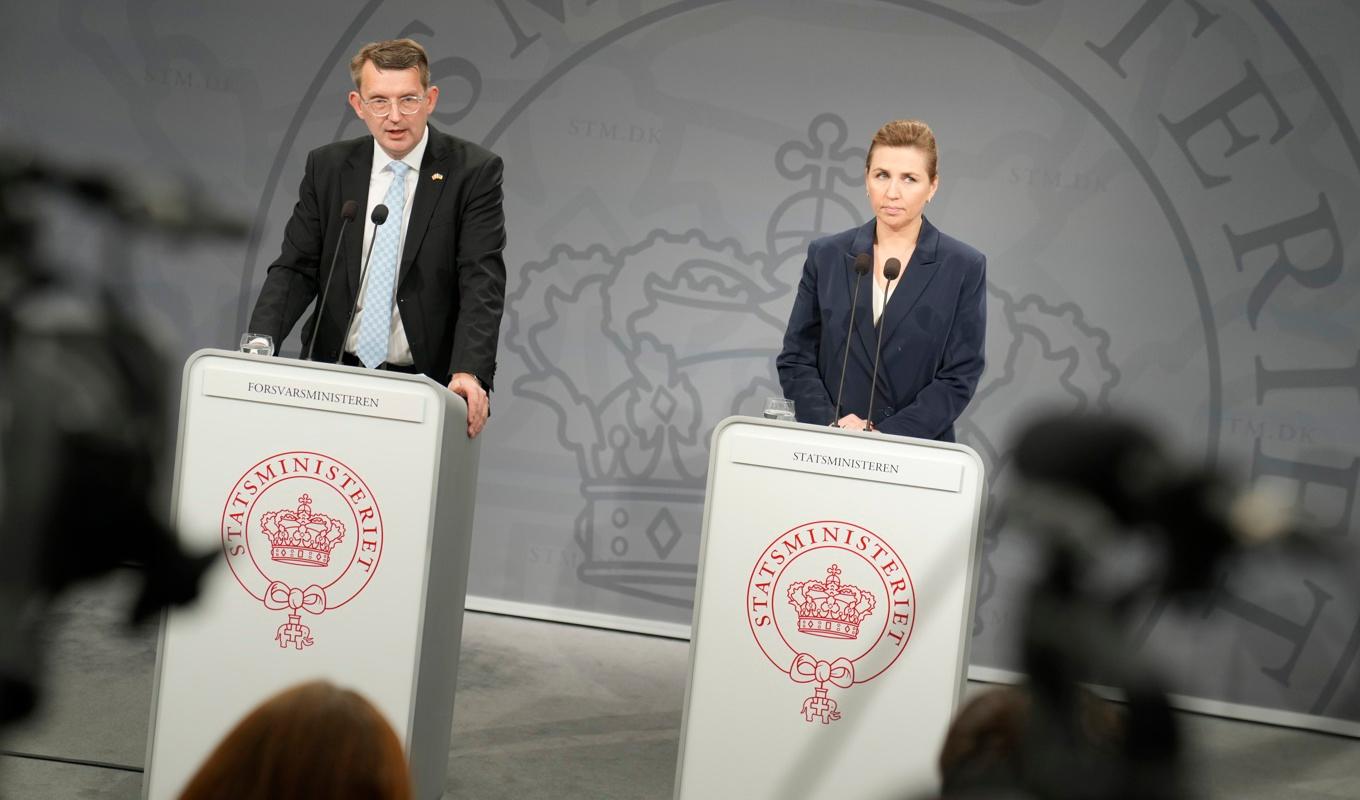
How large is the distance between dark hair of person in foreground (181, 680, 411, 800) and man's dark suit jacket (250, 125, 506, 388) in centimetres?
234

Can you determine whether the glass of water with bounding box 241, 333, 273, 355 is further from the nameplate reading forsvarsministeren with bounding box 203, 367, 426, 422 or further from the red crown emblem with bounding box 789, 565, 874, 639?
the red crown emblem with bounding box 789, 565, 874, 639

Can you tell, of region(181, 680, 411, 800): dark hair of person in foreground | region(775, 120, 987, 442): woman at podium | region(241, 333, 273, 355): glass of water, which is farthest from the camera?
region(775, 120, 987, 442): woman at podium

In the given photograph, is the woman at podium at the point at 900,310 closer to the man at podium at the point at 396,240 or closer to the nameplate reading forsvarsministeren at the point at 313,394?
the man at podium at the point at 396,240

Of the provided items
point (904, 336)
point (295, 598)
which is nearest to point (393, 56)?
point (295, 598)

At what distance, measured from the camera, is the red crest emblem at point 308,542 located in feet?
8.38

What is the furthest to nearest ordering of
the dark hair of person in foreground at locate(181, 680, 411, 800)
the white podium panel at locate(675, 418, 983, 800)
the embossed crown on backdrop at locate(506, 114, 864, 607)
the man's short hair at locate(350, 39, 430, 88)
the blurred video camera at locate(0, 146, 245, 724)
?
the embossed crown on backdrop at locate(506, 114, 864, 607) → the man's short hair at locate(350, 39, 430, 88) → the white podium panel at locate(675, 418, 983, 800) → the dark hair of person in foreground at locate(181, 680, 411, 800) → the blurred video camera at locate(0, 146, 245, 724)

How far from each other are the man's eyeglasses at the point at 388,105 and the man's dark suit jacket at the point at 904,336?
101 centimetres

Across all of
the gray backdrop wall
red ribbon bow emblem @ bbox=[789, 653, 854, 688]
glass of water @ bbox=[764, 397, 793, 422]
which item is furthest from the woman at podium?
the gray backdrop wall

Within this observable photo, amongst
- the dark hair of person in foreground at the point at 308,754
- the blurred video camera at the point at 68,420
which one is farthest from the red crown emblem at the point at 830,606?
the blurred video camera at the point at 68,420

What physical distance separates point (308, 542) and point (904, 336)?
4.67ft

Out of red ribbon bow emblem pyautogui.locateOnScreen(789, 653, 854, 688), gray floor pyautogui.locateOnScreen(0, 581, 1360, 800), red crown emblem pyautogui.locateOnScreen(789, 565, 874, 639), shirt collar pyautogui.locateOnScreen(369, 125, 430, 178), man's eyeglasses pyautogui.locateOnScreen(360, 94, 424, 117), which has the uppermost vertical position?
man's eyeglasses pyautogui.locateOnScreen(360, 94, 424, 117)

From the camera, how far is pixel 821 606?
2.51 meters

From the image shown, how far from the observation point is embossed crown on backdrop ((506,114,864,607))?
511 centimetres

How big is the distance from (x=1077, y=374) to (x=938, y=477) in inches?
105
